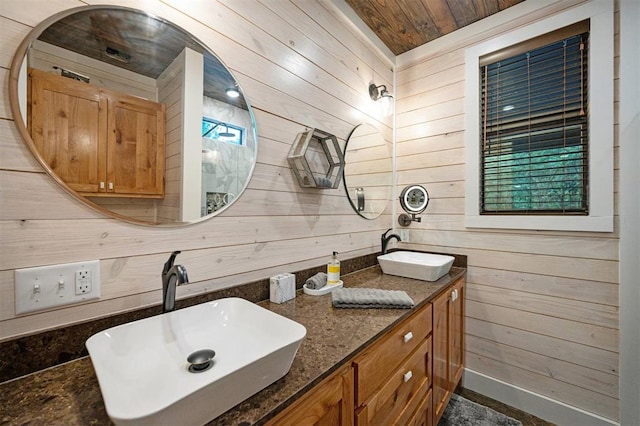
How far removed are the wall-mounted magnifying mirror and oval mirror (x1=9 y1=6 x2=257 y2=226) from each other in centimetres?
137

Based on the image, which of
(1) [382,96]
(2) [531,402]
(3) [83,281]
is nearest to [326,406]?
→ (3) [83,281]

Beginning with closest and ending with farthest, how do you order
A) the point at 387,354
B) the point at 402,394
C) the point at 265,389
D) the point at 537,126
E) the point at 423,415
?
the point at 265,389, the point at 387,354, the point at 402,394, the point at 423,415, the point at 537,126

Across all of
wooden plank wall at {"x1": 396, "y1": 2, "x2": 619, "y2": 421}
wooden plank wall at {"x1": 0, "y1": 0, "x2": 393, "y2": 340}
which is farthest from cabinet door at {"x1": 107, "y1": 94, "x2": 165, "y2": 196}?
wooden plank wall at {"x1": 396, "y1": 2, "x2": 619, "y2": 421}

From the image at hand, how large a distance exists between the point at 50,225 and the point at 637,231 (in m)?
2.49

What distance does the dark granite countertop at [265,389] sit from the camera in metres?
0.56

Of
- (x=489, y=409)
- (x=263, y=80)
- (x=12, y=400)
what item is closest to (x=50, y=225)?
(x=12, y=400)

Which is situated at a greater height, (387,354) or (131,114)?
(131,114)

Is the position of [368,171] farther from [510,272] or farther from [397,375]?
[397,375]

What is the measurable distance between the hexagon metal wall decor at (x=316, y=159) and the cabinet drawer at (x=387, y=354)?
2.60ft

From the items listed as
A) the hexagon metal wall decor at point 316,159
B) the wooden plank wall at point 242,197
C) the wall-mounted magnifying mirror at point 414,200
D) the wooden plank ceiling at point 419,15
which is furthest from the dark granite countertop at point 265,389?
the wooden plank ceiling at point 419,15

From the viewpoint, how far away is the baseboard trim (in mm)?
1545

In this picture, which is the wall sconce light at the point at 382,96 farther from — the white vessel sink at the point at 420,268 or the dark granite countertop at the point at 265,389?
the dark granite countertop at the point at 265,389

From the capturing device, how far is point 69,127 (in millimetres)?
764

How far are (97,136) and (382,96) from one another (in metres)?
1.82
